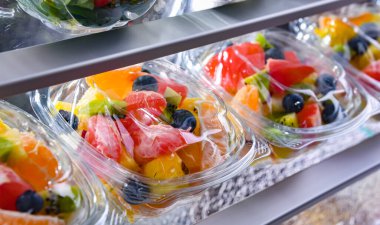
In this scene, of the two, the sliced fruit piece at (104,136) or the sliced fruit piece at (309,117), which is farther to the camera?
the sliced fruit piece at (309,117)

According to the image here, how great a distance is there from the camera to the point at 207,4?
1134mm

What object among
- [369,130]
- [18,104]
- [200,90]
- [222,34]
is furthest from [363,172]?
[18,104]

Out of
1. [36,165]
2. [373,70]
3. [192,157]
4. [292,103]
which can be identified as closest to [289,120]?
[292,103]

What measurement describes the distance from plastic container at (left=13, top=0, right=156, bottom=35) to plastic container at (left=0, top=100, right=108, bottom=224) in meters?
0.23

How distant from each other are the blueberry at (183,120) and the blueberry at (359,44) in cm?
91

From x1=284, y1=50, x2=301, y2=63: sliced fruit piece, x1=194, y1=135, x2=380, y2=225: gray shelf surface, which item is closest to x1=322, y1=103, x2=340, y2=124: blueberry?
x1=194, y1=135, x2=380, y2=225: gray shelf surface

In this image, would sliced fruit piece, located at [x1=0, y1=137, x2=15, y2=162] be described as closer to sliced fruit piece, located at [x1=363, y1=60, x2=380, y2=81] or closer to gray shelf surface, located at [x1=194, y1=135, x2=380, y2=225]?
gray shelf surface, located at [x1=194, y1=135, x2=380, y2=225]

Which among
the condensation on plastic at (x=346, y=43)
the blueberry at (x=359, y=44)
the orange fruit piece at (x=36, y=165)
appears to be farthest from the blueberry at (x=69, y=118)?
the blueberry at (x=359, y=44)

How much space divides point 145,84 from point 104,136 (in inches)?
7.7

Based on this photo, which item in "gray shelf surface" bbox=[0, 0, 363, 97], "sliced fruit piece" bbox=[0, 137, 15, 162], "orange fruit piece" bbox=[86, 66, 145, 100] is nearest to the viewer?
"gray shelf surface" bbox=[0, 0, 363, 97]

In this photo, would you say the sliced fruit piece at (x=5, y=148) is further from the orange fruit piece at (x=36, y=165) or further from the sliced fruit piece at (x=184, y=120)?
the sliced fruit piece at (x=184, y=120)

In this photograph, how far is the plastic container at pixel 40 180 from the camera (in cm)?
90

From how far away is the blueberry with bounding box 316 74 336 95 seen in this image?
1.59 metres

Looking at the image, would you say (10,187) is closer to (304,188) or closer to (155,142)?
(155,142)
